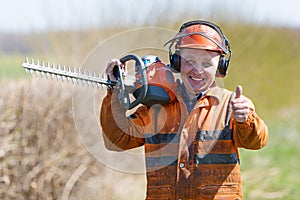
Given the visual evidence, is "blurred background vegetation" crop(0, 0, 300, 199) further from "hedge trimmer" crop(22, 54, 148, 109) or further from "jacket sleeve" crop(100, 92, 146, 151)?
"hedge trimmer" crop(22, 54, 148, 109)

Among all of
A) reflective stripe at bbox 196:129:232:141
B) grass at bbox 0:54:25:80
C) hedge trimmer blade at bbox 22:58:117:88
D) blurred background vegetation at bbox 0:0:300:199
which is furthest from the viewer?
grass at bbox 0:54:25:80

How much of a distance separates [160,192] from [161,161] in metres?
0.17

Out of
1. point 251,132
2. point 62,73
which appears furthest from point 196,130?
point 62,73

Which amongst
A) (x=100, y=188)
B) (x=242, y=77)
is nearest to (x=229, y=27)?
(x=242, y=77)

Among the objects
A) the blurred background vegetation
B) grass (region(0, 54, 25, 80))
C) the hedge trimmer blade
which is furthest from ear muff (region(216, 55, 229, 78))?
grass (region(0, 54, 25, 80))

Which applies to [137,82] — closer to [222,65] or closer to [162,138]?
[162,138]

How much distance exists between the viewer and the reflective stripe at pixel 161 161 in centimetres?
339

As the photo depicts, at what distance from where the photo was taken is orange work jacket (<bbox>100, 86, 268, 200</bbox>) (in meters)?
3.35

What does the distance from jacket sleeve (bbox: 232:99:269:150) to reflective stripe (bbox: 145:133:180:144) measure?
320 mm

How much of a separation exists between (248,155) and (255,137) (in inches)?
309

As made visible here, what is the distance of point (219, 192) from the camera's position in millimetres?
3359

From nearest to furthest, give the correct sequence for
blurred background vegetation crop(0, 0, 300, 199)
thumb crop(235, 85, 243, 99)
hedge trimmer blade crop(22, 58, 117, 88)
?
thumb crop(235, 85, 243, 99), hedge trimmer blade crop(22, 58, 117, 88), blurred background vegetation crop(0, 0, 300, 199)

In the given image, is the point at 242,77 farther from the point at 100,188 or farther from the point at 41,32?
the point at 100,188

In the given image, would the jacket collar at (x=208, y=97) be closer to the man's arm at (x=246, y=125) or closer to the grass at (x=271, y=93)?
the man's arm at (x=246, y=125)
